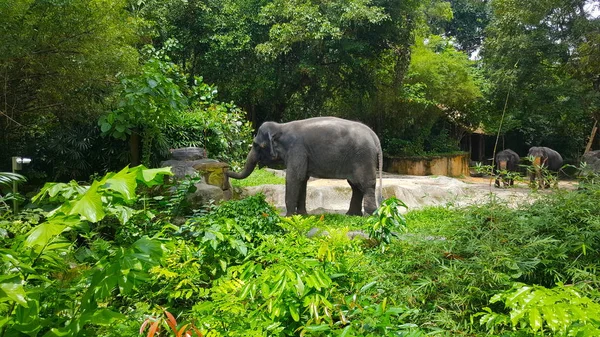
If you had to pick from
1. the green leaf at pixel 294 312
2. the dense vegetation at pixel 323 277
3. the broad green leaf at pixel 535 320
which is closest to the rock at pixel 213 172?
the dense vegetation at pixel 323 277

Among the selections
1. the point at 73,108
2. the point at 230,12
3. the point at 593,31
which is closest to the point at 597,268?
the point at 73,108

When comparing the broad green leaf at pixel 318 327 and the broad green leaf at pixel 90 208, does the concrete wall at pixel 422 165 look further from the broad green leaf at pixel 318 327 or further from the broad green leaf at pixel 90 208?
the broad green leaf at pixel 90 208

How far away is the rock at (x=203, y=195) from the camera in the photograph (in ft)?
16.8

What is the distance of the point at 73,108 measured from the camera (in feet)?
24.9

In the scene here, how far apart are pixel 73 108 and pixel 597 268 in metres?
7.88

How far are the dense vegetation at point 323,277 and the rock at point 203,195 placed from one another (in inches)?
90.3

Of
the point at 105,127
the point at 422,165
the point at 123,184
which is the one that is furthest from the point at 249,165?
the point at 422,165

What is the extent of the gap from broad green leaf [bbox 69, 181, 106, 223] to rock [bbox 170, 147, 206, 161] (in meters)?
6.09

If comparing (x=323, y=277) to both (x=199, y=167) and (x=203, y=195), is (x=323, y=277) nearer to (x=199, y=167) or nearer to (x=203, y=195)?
(x=203, y=195)

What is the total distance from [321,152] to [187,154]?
96.5 inches

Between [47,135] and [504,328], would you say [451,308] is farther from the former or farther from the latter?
[47,135]

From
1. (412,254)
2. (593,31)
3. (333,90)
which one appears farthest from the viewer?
(333,90)

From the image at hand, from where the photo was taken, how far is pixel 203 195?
530 cm

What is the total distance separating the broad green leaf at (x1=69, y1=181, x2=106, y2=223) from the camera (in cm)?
112
